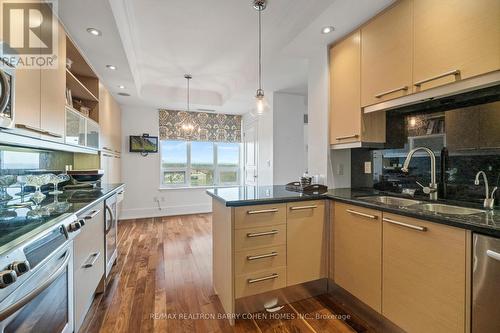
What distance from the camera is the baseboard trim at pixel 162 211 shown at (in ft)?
16.1

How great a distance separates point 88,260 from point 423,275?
7.19ft

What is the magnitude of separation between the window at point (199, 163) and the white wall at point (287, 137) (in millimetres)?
2147

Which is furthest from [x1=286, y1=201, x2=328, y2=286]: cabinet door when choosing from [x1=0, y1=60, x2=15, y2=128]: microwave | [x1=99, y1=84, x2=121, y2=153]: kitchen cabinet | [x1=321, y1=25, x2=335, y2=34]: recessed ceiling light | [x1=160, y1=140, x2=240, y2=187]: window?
[x1=160, y1=140, x2=240, y2=187]: window

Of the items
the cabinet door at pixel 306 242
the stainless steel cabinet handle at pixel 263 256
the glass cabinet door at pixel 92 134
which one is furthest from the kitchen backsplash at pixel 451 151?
the glass cabinet door at pixel 92 134

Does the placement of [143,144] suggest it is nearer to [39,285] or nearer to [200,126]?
[200,126]

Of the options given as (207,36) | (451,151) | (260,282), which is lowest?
(260,282)

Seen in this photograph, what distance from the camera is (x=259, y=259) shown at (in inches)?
69.4

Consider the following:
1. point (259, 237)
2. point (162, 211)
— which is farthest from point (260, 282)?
point (162, 211)

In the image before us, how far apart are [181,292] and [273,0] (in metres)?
2.80

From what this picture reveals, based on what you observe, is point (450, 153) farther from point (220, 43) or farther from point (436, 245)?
point (220, 43)

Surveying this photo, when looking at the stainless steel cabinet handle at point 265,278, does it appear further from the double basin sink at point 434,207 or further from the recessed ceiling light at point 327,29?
the recessed ceiling light at point 327,29

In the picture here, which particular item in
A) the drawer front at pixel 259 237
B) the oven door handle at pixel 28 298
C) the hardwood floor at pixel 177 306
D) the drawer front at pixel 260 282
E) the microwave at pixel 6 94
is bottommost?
the hardwood floor at pixel 177 306

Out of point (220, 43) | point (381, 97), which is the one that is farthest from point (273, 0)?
point (381, 97)

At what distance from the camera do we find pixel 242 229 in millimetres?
1702
